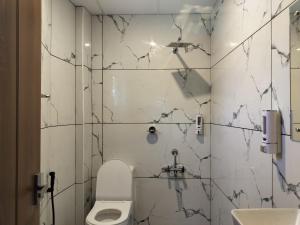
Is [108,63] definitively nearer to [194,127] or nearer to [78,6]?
[78,6]

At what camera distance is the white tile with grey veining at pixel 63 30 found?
2258mm

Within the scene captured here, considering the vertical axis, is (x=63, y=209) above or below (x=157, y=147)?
below

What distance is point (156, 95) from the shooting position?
2.88 metres

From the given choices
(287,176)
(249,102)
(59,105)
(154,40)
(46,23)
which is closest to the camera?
(287,176)

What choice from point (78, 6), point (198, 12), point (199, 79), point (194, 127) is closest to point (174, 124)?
point (194, 127)

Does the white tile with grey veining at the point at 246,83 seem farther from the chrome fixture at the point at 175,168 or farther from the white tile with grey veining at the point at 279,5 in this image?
the chrome fixture at the point at 175,168

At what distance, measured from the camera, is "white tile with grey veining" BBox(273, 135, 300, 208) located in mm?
1090

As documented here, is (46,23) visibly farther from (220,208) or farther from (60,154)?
(220,208)

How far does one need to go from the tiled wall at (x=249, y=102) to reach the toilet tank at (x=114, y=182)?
34.8 inches

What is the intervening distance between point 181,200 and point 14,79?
92.0 inches

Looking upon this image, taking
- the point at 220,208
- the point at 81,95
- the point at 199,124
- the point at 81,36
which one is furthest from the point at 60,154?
the point at 220,208

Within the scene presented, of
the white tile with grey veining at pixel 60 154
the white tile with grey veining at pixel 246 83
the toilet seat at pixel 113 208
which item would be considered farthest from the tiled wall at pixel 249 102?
the white tile with grey veining at pixel 60 154

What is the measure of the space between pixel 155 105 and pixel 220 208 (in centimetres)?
123

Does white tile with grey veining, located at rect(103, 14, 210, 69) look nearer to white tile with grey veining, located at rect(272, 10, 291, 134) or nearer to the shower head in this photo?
the shower head
